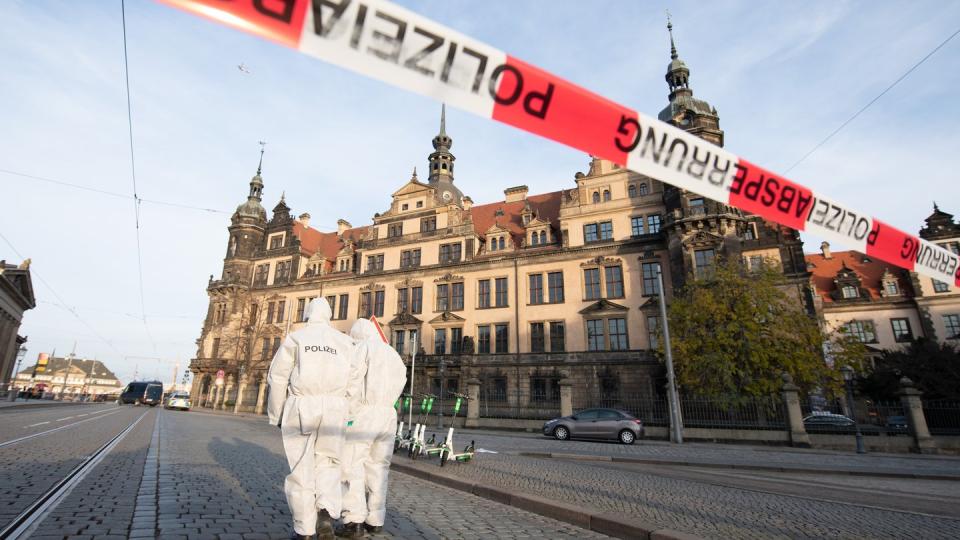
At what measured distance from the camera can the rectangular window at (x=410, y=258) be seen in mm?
36375

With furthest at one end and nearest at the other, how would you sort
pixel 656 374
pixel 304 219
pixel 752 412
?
pixel 304 219
pixel 656 374
pixel 752 412

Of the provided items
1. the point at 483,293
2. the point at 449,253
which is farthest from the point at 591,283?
the point at 449,253

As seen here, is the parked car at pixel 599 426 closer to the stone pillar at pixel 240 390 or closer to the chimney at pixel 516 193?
the chimney at pixel 516 193

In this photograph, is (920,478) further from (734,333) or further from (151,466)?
(151,466)

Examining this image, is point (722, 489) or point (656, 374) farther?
point (656, 374)

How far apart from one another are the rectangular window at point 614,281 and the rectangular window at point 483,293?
858 centimetres

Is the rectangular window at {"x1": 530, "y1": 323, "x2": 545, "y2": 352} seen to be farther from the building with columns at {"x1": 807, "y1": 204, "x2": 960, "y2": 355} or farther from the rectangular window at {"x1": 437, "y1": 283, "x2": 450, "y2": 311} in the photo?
the building with columns at {"x1": 807, "y1": 204, "x2": 960, "y2": 355}

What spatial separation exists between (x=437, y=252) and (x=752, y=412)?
23.4 m

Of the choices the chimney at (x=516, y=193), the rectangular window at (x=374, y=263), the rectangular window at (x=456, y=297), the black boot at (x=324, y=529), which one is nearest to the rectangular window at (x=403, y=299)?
the rectangular window at (x=374, y=263)

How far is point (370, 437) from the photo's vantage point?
15.3 ft

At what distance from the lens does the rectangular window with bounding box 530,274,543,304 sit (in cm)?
3089

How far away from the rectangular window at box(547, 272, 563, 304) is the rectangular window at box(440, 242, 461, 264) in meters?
7.59

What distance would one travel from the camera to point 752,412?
19.8 m

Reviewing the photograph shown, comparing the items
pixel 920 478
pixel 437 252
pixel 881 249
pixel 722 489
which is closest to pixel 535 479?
pixel 722 489
